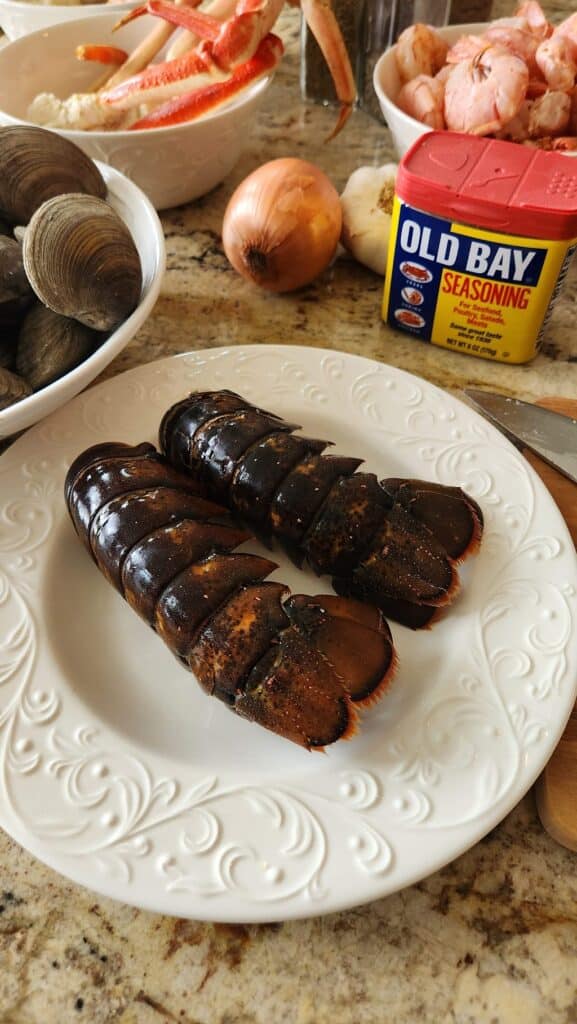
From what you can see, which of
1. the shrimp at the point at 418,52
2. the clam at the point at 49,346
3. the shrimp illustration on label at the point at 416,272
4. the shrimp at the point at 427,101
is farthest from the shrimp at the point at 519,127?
the clam at the point at 49,346

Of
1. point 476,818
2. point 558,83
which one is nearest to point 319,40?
point 558,83

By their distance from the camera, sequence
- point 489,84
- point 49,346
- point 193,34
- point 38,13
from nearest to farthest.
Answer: point 49,346
point 489,84
point 193,34
point 38,13

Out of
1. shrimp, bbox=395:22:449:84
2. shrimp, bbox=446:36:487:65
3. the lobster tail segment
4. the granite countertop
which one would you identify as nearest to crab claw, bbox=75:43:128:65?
shrimp, bbox=395:22:449:84

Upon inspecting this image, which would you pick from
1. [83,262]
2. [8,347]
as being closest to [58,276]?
[83,262]

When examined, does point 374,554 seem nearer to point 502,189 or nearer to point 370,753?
point 370,753

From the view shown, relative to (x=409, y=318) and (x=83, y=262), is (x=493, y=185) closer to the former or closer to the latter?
(x=409, y=318)

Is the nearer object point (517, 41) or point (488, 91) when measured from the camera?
point (488, 91)
